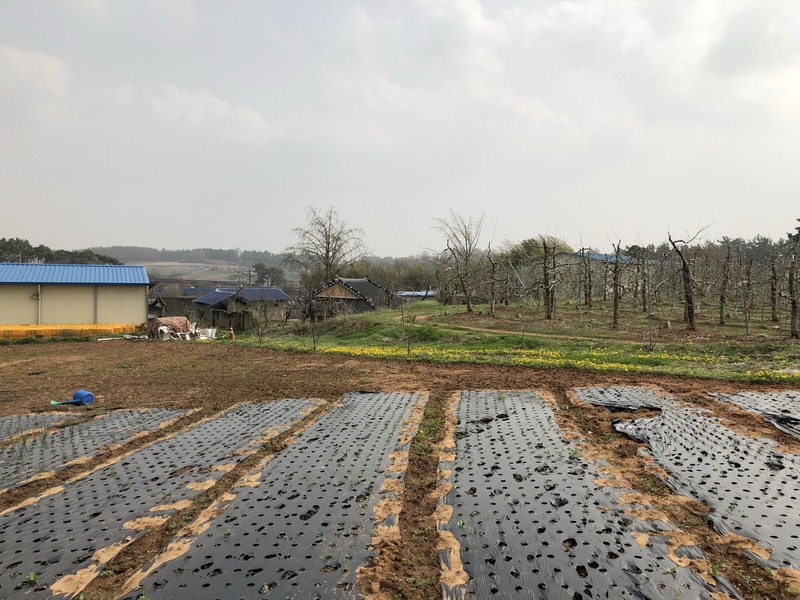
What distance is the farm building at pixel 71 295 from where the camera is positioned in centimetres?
2091

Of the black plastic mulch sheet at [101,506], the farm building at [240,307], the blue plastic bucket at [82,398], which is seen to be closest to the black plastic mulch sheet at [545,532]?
the black plastic mulch sheet at [101,506]

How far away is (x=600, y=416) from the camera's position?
19.4 ft

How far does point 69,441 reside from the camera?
523 cm

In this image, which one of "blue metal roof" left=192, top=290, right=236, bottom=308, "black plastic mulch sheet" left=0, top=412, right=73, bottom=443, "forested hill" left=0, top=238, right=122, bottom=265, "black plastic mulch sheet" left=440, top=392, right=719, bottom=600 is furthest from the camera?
"forested hill" left=0, top=238, right=122, bottom=265

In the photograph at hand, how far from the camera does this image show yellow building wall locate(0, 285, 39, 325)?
20750 millimetres

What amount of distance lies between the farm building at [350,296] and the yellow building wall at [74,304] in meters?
9.11

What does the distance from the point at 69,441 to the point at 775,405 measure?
878 cm

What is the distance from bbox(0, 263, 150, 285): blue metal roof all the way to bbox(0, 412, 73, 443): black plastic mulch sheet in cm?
1779

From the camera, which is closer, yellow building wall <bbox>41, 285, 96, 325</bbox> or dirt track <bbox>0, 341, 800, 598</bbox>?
dirt track <bbox>0, 341, 800, 598</bbox>

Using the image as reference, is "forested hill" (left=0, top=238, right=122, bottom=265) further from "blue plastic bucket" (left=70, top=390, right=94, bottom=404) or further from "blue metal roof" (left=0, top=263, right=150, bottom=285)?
"blue plastic bucket" (left=70, top=390, right=94, bottom=404)

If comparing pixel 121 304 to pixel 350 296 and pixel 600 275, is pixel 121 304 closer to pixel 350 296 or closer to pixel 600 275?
pixel 350 296

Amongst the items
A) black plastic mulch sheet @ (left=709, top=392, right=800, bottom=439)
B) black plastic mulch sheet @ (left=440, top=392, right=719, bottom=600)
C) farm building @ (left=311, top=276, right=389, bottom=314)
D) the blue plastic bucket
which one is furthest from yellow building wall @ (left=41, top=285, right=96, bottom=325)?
black plastic mulch sheet @ (left=709, top=392, right=800, bottom=439)

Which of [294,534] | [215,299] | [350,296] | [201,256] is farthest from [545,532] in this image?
[201,256]

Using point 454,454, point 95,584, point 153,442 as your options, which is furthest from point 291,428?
point 95,584
